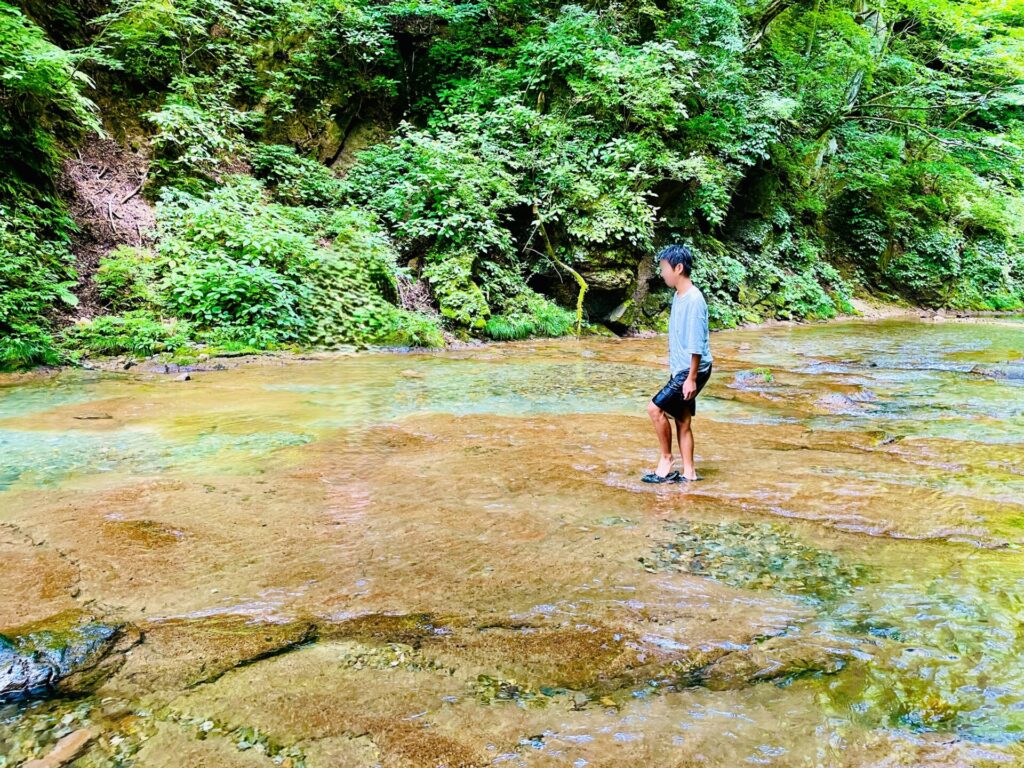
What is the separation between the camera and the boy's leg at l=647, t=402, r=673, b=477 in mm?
4633

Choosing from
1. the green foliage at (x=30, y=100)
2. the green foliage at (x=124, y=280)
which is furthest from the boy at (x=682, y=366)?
the green foliage at (x=30, y=100)

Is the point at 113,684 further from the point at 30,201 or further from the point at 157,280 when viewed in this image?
the point at 30,201

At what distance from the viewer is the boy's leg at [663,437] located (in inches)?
182

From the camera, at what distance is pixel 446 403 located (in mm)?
7227

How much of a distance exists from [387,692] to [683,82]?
15737mm

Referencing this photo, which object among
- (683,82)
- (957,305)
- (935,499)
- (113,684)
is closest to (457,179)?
(683,82)

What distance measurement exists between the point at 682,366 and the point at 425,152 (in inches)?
412

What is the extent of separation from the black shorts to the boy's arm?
0.03 meters

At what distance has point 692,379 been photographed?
15.0 ft

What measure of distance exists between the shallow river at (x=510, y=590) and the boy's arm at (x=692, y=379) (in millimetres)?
663

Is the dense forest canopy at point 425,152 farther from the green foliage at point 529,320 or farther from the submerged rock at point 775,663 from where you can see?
the submerged rock at point 775,663

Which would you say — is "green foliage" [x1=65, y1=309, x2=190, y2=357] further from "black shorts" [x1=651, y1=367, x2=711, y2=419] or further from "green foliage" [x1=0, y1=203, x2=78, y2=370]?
"black shorts" [x1=651, y1=367, x2=711, y2=419]

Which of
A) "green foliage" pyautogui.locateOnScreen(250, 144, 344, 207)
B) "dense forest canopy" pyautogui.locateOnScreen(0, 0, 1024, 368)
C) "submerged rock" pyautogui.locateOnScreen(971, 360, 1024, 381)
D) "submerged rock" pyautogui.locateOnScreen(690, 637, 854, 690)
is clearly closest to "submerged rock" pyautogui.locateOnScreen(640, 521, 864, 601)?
"submerged rock" pyautogui.locateOnScreen(690, 637, 854, 690)

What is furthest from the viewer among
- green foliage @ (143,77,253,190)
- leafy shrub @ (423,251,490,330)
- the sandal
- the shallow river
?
leafy shrub @ (423,251,490,330)
